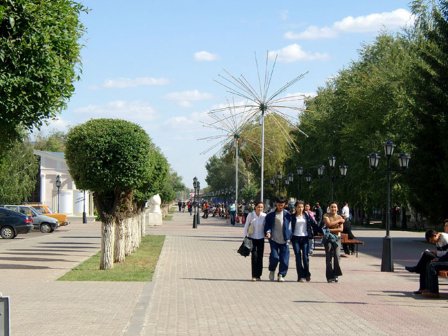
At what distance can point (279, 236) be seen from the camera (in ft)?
57.6

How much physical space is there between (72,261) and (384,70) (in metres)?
29.6

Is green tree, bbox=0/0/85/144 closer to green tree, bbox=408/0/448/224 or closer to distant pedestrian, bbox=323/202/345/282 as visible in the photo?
distant pedestrian, bbox=323/202/345/282

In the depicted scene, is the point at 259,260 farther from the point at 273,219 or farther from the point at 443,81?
the point at 443,81

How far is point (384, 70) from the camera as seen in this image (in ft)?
158

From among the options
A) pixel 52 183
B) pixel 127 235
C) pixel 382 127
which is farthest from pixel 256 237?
pixel 52 183

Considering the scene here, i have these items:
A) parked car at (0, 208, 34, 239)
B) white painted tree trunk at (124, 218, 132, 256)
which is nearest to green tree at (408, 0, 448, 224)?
white painted tree trunk at (124, 218, 132, 256)

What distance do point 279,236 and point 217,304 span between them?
4.47 m

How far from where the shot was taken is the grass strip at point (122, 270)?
17844mm

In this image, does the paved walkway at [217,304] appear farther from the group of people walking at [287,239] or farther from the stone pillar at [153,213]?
the stone pillar at [153,213]

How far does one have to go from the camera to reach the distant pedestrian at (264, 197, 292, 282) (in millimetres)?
17531

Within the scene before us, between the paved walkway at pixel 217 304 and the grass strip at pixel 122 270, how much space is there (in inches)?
15.8

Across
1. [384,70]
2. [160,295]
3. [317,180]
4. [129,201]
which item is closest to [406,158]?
[129,201]

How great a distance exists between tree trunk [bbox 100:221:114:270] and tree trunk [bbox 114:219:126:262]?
231cm

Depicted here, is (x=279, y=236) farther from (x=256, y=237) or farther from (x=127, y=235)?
(x=127, y=235)
